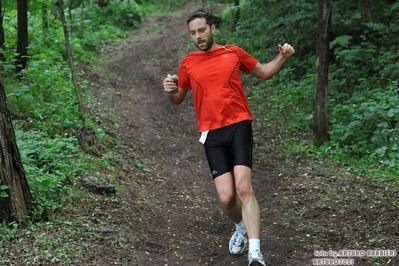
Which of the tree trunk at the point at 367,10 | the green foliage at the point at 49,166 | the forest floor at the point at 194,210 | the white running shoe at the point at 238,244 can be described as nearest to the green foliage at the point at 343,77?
the tree trunk at the point at 367,10

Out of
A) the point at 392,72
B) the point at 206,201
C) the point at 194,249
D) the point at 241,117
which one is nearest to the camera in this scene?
the point at 241,117

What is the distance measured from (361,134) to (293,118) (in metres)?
2.31

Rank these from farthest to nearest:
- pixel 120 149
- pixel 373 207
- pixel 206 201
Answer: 1. pixel 120 149
2. pixel 206 201
3. pixel 373 207

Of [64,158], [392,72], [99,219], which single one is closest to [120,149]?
[64,158]

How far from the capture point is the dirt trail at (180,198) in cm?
523

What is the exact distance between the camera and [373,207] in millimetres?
6062

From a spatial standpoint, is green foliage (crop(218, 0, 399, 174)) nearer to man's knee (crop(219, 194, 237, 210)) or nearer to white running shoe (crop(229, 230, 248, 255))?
white running shoe (crop(229, 230, 248, 255))

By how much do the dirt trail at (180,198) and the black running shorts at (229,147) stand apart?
105 centimetres

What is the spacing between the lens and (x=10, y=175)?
15.5ft

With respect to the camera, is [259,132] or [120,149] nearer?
[120,149]

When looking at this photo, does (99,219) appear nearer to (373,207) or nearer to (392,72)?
(373,207)

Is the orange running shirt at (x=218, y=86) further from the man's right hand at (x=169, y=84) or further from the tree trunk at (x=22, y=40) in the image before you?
the tree trunk at (x=22, y=40)

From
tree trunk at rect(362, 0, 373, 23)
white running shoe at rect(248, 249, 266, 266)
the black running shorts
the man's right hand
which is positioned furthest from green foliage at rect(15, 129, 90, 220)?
tree trunk at rect(362, 0, 373, 23)

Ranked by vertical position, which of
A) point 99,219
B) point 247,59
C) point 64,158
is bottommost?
point 99,219
